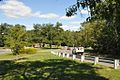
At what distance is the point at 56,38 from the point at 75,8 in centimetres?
10389

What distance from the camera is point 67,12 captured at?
11242mm

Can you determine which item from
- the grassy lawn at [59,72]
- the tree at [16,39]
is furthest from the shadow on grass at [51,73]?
the tree at [16,39]

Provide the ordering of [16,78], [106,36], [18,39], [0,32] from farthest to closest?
[0,32]
[106,36]
[18,39]
[16,78]

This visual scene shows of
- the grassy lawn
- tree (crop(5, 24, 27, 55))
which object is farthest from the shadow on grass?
tree (crop(5, 24, 27, 55))

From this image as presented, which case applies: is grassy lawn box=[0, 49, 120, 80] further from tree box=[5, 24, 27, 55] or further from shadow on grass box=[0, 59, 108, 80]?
tree box=[5, 24, 27, 55]

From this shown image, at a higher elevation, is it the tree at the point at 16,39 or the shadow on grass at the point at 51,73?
the tree at the point at 16,39

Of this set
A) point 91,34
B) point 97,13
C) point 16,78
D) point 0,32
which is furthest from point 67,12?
point 0,32

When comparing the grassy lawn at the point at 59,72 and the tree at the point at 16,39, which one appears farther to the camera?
the tree at the point at 16,39

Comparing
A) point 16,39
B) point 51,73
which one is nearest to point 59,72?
point 51,73

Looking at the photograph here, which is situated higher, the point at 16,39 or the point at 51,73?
the point at 16,39

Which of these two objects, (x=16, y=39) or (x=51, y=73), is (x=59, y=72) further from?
(x=16, y=39)

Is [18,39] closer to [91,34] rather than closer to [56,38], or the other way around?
[91,34]

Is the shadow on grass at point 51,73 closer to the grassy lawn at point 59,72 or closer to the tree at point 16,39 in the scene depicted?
the grassy lawn at point 59,72

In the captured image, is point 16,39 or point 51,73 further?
point 16,39
